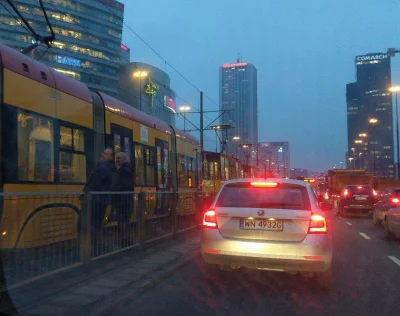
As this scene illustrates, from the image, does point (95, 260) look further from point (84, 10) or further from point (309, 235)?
point (84, 10)

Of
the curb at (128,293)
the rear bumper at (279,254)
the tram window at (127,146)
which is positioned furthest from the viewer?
the tram window at (127,146)

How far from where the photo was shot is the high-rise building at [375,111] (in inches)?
4951

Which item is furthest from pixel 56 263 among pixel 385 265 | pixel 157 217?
pixel 385 265

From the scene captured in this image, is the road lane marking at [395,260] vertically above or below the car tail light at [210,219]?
below

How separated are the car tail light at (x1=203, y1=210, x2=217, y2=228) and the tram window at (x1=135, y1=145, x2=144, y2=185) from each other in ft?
19.2

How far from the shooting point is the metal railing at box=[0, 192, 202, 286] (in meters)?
5.28

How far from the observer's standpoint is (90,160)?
9.40m

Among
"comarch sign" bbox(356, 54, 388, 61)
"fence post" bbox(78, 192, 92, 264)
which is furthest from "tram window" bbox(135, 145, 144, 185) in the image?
"comarch sign" bbox(356, 54, 388, 61)

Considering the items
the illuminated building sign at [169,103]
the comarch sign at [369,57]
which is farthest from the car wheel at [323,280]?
the comarch sign at [369,57]

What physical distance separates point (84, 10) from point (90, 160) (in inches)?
3486

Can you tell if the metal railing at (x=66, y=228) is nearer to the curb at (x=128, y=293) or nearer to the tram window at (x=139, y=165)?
the curb at (x=128, y=293)

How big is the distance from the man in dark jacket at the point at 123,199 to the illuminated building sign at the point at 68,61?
79.8 metres

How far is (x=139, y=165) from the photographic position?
1234cm

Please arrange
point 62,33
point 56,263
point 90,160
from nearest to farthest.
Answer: point 56,263
point 90,160
point 62,33
